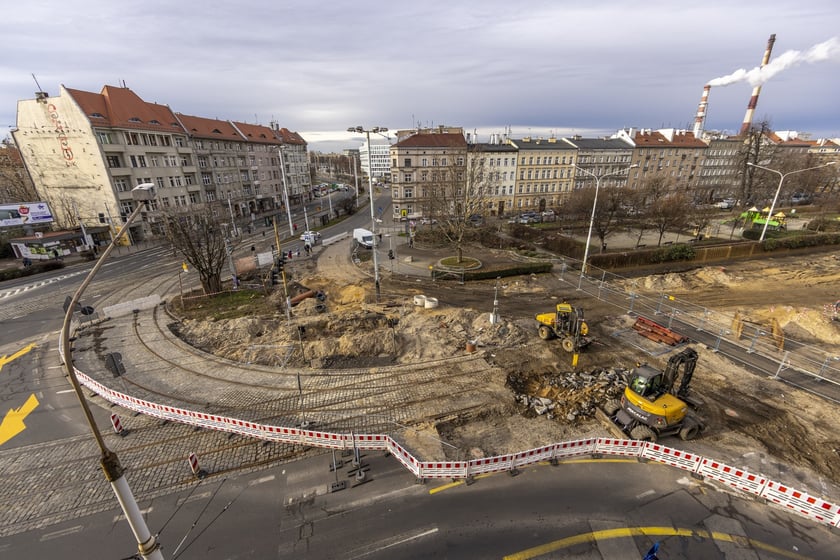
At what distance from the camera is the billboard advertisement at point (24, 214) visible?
128ft

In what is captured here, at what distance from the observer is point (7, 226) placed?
1550 inches

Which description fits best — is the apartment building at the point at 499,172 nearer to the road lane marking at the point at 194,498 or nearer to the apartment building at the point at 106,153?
the apartment building at the point at 106,153

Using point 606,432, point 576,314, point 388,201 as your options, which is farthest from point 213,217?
point 388,201

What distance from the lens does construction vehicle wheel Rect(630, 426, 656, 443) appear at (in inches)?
481

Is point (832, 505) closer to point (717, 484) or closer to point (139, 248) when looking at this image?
point (717, 484)

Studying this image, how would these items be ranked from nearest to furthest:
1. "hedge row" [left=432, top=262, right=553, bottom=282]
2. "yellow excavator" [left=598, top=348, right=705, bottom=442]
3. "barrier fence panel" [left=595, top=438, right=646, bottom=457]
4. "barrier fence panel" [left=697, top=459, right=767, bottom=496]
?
"barrier fence panel" [left=697, top=459, right=767, bottom=496] → "barrier fence panel" [left=595, top=438, right=646, bottom=457] → "yellow excavator" [left=598, top=348, right=705, bottom=442] → "hedge row" [left=432, top=262, right=553, bottom=282]

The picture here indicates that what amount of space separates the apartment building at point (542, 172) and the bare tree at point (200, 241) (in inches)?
1924

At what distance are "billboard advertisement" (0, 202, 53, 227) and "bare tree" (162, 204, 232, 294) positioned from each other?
2815 cm

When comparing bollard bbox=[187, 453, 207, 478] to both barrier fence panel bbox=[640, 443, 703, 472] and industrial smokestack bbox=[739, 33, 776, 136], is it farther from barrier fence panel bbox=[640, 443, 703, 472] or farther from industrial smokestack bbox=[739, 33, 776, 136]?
industrial smokestack bbox=[739, 33, 776, 136]

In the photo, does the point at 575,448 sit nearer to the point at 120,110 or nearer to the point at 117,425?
the point at 117,425

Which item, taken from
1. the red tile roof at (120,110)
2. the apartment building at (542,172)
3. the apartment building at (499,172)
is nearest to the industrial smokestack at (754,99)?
the apartment building at (542,172)

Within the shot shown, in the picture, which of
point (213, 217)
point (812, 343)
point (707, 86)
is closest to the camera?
point (812, 343)

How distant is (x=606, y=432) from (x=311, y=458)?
35.9ft

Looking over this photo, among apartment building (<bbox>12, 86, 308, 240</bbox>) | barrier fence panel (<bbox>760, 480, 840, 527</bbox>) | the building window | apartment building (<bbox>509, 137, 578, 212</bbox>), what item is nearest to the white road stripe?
barrier fence panel (<bbox>760, 480, 840, 527</bbox>)
